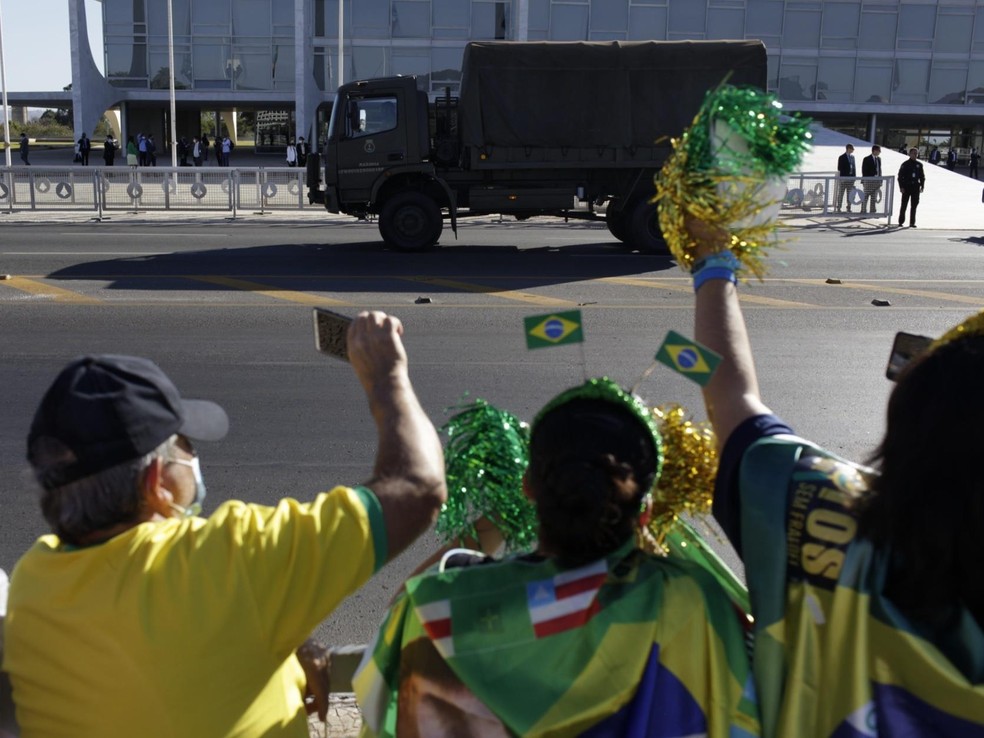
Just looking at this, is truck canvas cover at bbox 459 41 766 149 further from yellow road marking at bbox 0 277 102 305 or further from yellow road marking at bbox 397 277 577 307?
yellow road marking at bbox 0 277 102 305

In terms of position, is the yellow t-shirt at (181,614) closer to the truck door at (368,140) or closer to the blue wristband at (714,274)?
the blue wristband at (714,274)

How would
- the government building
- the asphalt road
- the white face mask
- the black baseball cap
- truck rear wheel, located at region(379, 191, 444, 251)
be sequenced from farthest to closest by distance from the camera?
the government building < truck rear wheel, located at region(379, 191, 444, 251) < the asphalt road < the white face mask < the black baseball cap

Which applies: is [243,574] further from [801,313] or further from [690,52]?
[690,52]

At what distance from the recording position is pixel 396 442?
1959 millimetres

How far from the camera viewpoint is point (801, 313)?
1063 centimetres

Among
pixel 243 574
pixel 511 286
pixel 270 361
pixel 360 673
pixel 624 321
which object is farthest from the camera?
pixel 511 286

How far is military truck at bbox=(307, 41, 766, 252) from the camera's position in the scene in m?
16.4

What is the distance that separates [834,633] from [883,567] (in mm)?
132

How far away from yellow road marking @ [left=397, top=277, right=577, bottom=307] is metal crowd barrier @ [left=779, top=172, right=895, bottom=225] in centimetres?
1299

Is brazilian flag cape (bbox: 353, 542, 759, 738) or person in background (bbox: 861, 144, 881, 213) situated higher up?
A: person in background (bbox: 861, 144, 881, 213)

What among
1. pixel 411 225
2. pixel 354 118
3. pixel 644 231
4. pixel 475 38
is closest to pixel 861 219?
pixel 644 231

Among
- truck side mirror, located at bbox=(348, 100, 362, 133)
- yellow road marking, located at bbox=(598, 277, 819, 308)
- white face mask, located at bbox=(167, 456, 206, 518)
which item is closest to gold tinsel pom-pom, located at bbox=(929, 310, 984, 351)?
white face mask, located at bbox=(167, 456, 206, 518)

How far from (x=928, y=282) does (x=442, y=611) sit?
41.9 feet

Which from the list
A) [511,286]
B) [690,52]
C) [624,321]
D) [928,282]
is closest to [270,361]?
[624,321]
